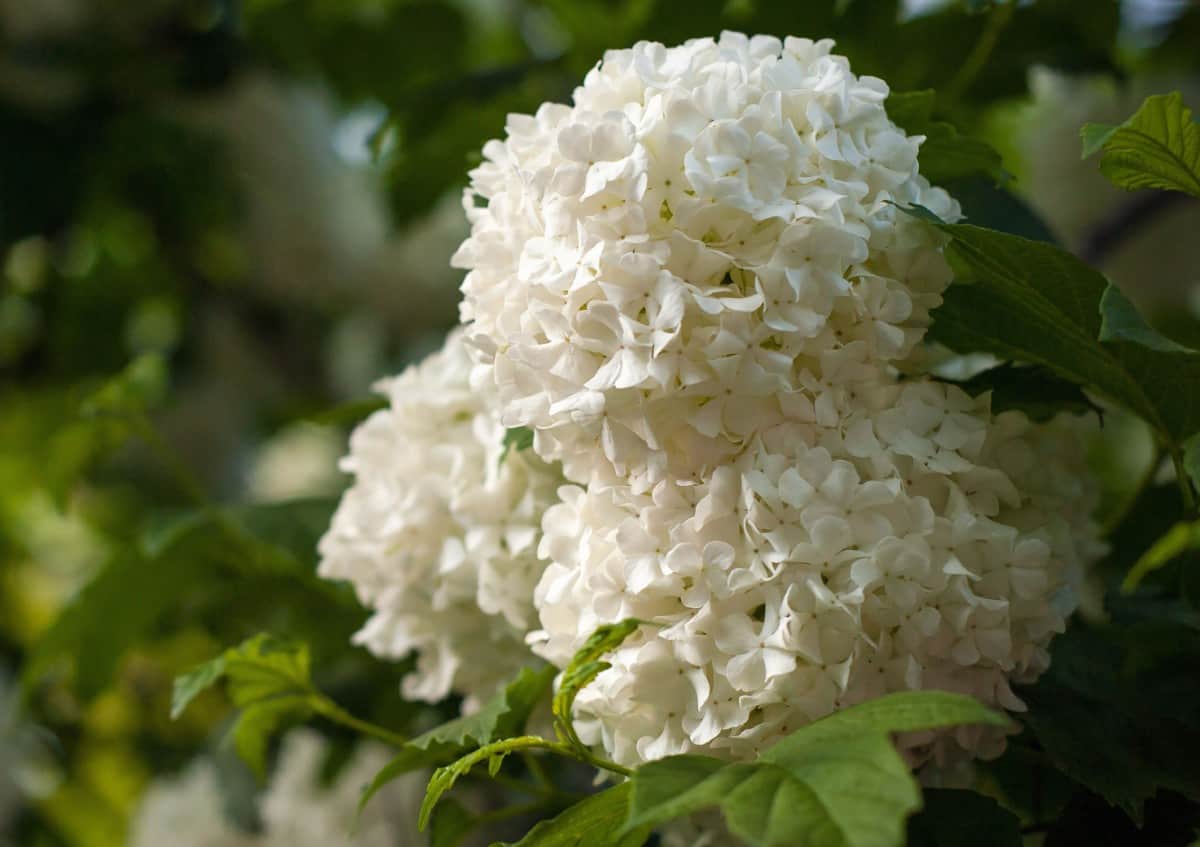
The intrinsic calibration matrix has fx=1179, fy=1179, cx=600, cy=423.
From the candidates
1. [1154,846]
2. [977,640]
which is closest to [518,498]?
[977,640]

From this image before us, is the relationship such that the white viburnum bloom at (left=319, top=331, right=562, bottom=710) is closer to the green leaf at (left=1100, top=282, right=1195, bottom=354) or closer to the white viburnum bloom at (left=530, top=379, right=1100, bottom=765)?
the white viburnum bloom at (left=530, top=379, right=1100, bottom=765)

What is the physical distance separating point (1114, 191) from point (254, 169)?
1.20 metres

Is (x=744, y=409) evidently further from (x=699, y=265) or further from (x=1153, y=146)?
(x=1153, y=146)

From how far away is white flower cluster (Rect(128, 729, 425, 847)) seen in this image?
104 cm

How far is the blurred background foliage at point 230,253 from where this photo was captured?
3.25 feet

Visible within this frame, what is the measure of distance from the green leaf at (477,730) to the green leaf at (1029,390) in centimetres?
26

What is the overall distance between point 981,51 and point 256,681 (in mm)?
668

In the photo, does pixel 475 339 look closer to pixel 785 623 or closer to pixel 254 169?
pixel 785 623

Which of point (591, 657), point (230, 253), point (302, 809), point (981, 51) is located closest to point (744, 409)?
Result: point (591, 657)

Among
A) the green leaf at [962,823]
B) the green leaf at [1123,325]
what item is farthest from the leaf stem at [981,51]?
the green leaf at [962,823]

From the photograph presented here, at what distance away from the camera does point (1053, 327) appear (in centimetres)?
57

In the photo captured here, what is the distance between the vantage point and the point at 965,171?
632 millimetres

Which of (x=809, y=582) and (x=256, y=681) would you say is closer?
(x=809, y=582)

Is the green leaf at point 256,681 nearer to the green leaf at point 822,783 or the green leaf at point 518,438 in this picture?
the green leaf at point 518,438
